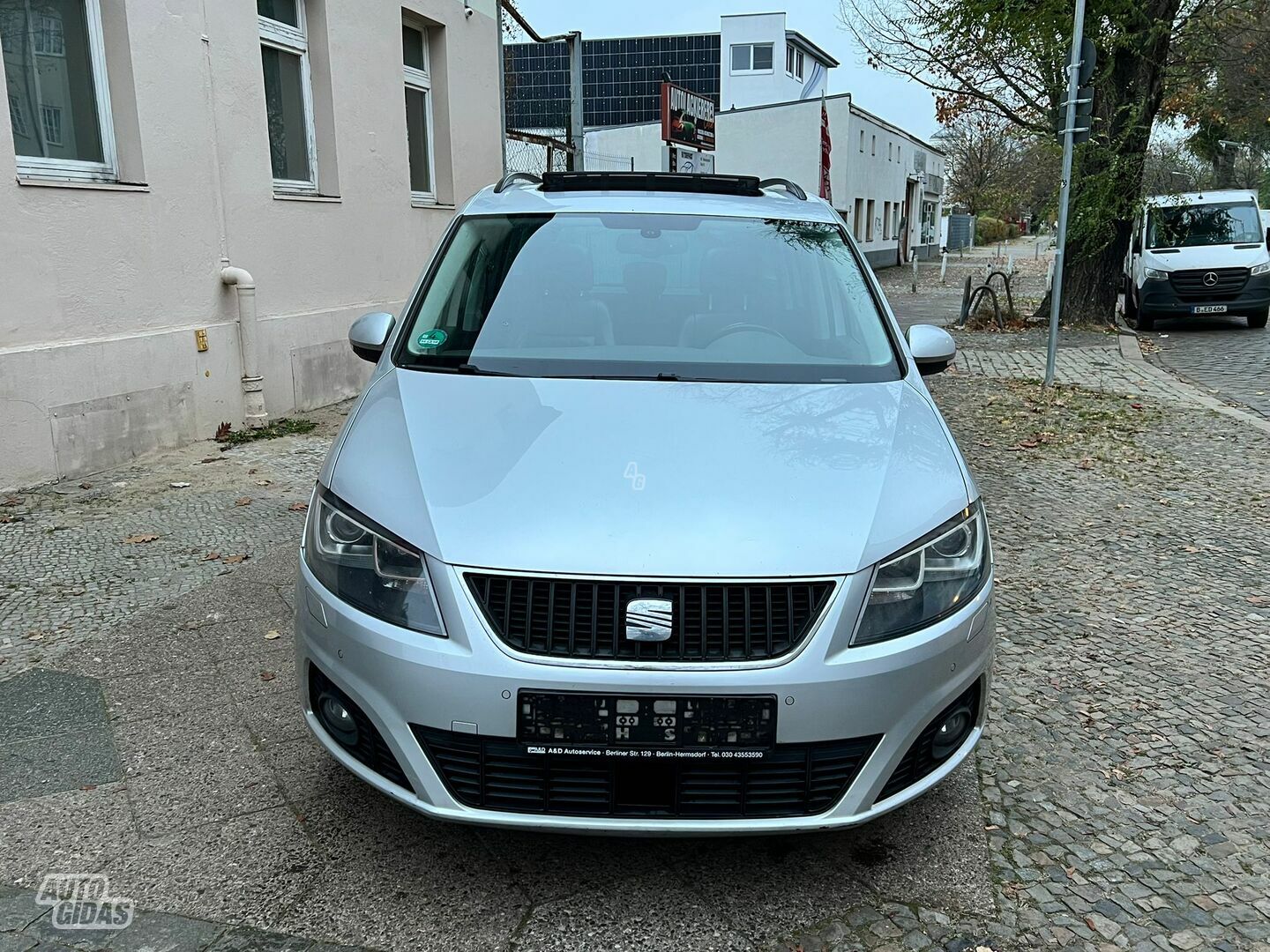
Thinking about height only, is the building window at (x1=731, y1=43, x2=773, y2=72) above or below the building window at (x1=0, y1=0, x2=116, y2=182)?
above

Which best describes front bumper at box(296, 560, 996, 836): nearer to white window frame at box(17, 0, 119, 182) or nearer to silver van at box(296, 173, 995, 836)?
silver van at box(296, 173, 995, 836)

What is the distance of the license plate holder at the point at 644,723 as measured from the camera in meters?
2.38

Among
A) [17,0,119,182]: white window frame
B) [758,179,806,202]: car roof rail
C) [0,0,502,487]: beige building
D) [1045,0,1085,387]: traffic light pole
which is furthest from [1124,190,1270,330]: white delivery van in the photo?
[17,0,119,182]: white window frame

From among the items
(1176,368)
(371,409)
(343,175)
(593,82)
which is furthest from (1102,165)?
(593,82)

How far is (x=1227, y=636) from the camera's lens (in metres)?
4.48

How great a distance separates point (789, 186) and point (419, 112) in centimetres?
802

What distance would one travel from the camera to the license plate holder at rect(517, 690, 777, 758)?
238 centimetres

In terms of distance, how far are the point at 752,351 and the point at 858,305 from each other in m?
0.55

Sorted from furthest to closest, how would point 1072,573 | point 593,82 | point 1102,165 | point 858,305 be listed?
point 593,82, point 1102,165, point 1072,573, point 858,305

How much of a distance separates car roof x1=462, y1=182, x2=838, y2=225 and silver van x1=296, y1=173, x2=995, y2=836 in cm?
114

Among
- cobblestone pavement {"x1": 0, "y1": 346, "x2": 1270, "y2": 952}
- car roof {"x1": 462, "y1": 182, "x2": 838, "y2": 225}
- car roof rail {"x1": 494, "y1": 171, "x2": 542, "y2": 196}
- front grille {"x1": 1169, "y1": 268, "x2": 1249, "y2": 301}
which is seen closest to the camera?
A: cobblestone pavement {"x1": 0, "y1": 346, "x2": 1270, "y2": 952}

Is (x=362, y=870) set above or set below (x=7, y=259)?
below

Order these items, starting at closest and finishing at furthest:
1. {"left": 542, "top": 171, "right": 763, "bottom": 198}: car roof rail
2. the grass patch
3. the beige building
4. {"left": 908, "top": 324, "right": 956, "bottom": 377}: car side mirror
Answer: {"left": 908, "top": 324, "right": 956, "bottom": 377}: car side mirror, {"left": 542, "top": 171, "right": 763, "bottom": 198}: car roof rail, the beige building, the grass patch

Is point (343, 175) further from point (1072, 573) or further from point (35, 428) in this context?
point (1072, 573)
